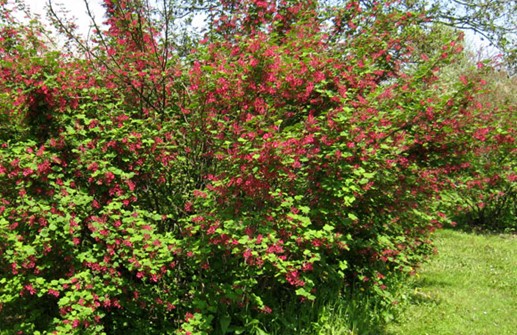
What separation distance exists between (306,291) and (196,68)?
2060mm

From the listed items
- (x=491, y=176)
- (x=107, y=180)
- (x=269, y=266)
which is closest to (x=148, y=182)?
(x=107, y=180)

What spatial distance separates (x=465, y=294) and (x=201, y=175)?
364cm

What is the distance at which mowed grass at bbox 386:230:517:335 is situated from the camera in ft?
14.6

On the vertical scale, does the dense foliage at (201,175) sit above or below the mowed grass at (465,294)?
above

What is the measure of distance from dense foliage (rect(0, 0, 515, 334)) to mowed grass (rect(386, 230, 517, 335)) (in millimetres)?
702

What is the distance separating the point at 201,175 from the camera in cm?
395

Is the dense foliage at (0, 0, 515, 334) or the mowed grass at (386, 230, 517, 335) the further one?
the mowed grass at (386, 230, 517, 335)

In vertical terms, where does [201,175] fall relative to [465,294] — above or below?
above

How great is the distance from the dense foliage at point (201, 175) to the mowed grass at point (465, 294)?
70 centimetres

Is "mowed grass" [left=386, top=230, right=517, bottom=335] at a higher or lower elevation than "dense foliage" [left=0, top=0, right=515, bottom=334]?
lower

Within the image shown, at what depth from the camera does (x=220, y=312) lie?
358cm

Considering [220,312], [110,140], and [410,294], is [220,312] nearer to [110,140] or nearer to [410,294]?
[110,140]

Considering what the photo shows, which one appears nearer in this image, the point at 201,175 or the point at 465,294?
the point at 201,175

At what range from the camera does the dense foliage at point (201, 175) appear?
323 cm
